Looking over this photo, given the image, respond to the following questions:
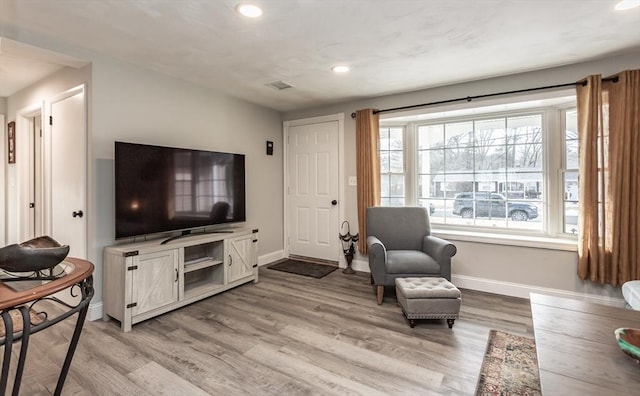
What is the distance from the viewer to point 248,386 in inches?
69.0

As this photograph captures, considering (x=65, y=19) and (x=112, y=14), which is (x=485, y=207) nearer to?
(x=112, y=14)

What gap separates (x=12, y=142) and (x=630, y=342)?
599cm

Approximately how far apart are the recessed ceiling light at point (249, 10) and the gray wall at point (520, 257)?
89.8 inches

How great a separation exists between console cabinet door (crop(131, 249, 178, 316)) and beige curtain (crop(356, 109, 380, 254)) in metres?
2.28

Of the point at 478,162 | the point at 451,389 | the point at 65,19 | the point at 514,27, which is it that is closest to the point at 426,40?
the point at 514,27

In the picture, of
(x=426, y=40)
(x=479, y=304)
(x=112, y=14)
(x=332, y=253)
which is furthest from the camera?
(x=332, y=253)

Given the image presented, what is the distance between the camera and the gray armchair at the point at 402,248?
111 inches

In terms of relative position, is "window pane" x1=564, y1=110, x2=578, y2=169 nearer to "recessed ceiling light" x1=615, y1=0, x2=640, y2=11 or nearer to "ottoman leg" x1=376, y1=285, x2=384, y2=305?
"recessed ceiling light" x1=615, y1=0, x2=640, y2=11

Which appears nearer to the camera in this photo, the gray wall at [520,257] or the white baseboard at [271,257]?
the gray wall at [520,257]

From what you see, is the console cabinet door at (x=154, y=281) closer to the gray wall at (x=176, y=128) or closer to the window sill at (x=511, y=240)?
the gray wall at (x=176, y=128)

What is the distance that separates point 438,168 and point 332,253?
189 cm

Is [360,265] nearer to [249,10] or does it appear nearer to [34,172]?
[249,10]

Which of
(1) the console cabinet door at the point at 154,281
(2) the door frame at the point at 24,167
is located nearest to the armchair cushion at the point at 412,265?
(1) the console cabinet door at the point at 154,281

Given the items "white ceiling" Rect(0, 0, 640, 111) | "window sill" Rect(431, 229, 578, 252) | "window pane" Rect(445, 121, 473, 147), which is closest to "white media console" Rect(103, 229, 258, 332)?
"white ceiling" Rect(0, 0, 640, 111)
